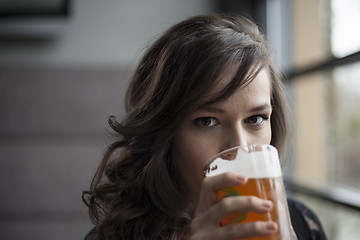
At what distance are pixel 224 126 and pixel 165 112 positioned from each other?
0.14m

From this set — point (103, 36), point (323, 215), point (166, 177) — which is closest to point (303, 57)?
point (323, 215)

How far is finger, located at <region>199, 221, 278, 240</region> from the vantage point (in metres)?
0.64

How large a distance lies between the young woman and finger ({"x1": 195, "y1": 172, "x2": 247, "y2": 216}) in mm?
186

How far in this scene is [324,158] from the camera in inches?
75.9

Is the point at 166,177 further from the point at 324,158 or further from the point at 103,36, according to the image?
the point at 103,36

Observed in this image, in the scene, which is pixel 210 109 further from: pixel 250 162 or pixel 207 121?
pixel 250 162

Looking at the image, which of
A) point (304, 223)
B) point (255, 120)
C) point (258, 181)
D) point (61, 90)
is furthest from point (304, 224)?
point (61, 90)

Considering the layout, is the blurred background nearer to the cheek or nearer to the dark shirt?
the dark shirt

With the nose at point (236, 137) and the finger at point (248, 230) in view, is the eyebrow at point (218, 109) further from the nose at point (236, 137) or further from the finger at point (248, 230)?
the finger at point (248, 230)

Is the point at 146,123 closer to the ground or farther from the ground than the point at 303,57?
farther from the ground

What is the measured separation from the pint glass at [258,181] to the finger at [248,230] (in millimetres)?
24

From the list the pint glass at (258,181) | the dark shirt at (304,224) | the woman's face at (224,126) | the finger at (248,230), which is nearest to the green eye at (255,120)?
the woman's face at (224,126)

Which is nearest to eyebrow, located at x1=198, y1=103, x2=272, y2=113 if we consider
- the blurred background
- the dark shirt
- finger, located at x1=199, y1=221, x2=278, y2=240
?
finger, located at x1=199, y1=221, x2=278, y2=240

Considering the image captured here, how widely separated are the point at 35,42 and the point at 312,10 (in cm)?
154
